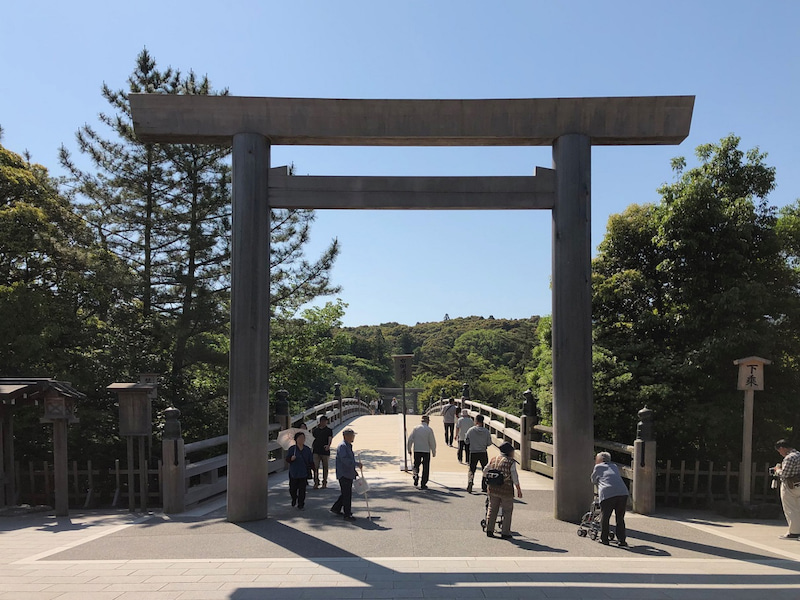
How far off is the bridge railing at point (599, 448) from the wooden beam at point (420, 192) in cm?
463

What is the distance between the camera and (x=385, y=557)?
670 centimetres

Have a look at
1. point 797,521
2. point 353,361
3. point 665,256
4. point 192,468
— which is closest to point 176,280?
point 192,468

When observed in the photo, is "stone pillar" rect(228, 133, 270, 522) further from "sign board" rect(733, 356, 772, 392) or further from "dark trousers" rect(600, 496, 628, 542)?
"sign board" rect(733, 356, 772, 392)

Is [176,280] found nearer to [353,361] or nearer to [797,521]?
[797,521]

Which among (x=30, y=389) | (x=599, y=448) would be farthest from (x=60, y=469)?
(x=599, y=448)

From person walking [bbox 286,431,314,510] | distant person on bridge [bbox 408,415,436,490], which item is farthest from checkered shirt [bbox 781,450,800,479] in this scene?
person walking [bbox 286,431,314,510]

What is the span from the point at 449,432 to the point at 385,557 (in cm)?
1244

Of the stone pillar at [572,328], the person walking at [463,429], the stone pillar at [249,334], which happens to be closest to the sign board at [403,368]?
the person walking at [463,429]

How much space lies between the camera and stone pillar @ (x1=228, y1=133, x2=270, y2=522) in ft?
27.4

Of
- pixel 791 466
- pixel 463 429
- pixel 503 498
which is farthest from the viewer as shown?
pixel 463 429

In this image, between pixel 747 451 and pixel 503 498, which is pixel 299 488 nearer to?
pixel 503 498

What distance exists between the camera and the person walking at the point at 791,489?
820cm

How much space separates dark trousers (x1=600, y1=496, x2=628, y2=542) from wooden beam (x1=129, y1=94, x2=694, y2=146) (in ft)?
17.3

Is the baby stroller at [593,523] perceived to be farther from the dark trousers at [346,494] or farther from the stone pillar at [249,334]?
the stone pillar at [249,334]
